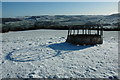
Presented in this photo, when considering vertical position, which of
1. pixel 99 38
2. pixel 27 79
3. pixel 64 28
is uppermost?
pixel 64 28

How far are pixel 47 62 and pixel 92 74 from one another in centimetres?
214

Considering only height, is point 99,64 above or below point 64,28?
below

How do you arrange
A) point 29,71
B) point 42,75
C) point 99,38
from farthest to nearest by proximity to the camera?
point 99,38 < point 29,71 < point 42,75

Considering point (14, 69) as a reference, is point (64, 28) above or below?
above

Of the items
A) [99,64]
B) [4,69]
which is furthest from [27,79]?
[99,64]

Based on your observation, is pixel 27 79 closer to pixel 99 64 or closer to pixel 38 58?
pixel 38 58

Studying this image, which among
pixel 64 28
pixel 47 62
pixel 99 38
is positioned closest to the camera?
pixel 47 62

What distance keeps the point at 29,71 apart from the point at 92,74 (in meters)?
2.28

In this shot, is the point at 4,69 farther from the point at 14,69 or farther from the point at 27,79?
the point at 27,79

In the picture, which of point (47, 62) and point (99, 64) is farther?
point (47, 62)

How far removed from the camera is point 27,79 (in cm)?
406

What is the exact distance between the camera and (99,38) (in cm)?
930

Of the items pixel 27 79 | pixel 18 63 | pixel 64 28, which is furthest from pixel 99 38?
pixel 64 28

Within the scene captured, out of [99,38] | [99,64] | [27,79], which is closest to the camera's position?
[27,79]
